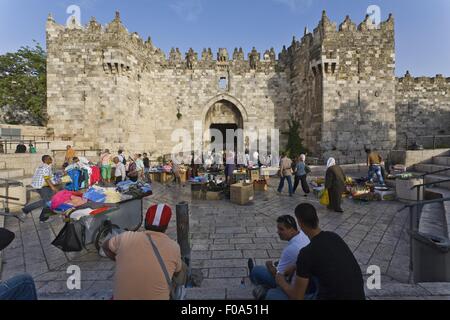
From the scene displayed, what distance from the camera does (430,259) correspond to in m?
3.07

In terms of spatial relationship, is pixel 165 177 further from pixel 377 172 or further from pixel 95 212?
pixel 377 172

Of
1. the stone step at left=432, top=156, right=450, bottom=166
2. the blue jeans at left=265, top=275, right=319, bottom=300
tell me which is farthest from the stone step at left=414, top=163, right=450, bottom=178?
the blue jeans at left=265, top=275, right=319, bottom=300

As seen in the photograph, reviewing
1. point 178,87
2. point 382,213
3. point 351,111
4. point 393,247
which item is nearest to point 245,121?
point 178,87

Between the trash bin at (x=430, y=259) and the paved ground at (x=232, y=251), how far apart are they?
0.23 m

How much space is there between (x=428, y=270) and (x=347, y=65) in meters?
14.4

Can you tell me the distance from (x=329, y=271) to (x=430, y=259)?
2376 mm

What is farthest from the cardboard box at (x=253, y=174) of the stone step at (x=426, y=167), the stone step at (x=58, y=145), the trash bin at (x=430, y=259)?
the stone step at (x=58, y=145)

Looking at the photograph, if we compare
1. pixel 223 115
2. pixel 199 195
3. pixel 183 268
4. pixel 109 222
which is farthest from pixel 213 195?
pixel 223 115

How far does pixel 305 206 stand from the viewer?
7.28ft

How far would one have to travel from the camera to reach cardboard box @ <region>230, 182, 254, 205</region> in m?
7.11

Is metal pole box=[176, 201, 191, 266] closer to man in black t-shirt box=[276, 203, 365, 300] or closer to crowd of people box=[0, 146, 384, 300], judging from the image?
crowd of people box=[0, 146, 384, 300]

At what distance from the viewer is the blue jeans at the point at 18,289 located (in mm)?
1938
